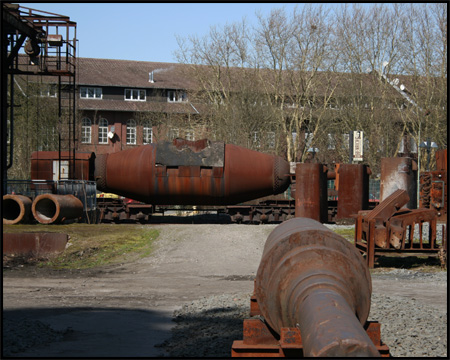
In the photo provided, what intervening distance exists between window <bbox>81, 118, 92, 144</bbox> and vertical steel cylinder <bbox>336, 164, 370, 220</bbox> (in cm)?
3831

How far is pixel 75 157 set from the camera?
73.6 feet

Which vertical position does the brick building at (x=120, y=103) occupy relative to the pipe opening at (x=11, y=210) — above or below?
above

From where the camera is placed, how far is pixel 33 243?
1677 cm

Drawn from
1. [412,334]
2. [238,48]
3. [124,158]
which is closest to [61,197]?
[124,158]

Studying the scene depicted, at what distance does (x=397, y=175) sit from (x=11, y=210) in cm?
1363

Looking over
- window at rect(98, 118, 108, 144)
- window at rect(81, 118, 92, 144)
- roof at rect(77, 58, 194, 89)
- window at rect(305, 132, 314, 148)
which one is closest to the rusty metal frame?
window at rect(305, 132, 314, 148)

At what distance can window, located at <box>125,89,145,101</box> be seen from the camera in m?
58.9

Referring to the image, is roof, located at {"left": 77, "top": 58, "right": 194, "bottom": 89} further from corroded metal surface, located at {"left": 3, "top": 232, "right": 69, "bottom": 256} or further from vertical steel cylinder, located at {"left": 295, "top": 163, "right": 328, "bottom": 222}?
corroded metal surface, located at {"left": 3, "top": 232, "right": 69, "bottom": 256}

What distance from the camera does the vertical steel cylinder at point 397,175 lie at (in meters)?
21.0

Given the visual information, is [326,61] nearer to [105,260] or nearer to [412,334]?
[105,260]

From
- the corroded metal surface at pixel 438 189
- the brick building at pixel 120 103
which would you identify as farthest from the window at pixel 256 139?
the corroded metal surface at pixel 438 189

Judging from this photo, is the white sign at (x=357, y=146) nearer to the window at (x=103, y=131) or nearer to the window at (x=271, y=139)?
the window at (x=271, y=139)

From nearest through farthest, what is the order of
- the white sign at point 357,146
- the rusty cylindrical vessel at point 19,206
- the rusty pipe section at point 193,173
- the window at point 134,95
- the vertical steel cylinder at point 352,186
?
the rusty cylindrical vessel at point 19,206
the rusty pipe section at point 193,173
the vertical steel cylinder at point 352,186
the white sign at point 357,146
the window at point 134,95

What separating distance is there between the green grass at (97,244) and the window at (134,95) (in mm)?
40588
